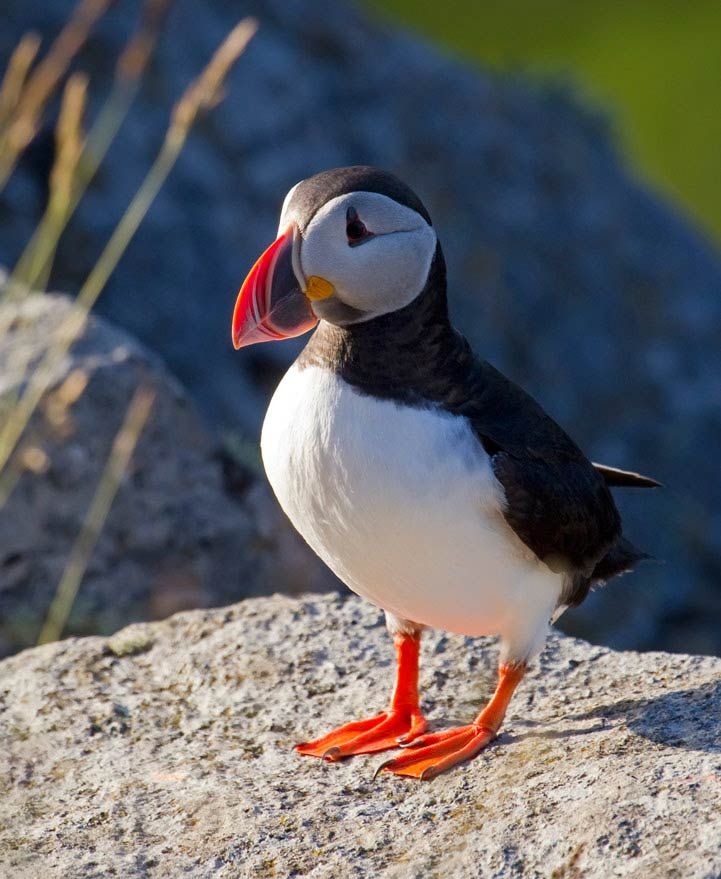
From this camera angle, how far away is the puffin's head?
3.43 meters

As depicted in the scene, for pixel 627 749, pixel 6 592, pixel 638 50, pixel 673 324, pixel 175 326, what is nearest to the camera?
pixel 627 749

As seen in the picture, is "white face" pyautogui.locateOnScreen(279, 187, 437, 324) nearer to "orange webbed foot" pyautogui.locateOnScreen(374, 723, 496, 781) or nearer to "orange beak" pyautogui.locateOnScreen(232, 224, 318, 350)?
"orange beak" pyautogui.locateOnScreen(232, 224, 318, 350)

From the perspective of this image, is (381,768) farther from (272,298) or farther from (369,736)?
(272,298)

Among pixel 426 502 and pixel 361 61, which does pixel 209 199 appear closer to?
pixel 361 61

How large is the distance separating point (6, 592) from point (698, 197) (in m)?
11.4

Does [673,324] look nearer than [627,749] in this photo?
No

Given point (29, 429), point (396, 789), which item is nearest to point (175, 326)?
point (29, 429)

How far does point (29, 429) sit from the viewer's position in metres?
5.25

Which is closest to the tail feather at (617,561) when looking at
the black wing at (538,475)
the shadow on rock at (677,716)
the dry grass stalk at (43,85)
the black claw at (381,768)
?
the black wing at (538,475)

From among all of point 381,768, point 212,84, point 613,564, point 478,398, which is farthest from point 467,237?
point 381,768

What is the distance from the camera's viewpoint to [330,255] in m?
3.44

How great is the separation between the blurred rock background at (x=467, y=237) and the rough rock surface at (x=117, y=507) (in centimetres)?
48

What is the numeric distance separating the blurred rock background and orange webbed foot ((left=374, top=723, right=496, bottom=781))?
206cm

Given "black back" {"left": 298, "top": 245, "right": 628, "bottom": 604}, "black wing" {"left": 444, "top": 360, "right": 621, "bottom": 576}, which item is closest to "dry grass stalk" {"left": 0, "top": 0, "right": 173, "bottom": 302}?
"black back" {"left": 298, "top": 245, "right": 628, "bottom": 604}
